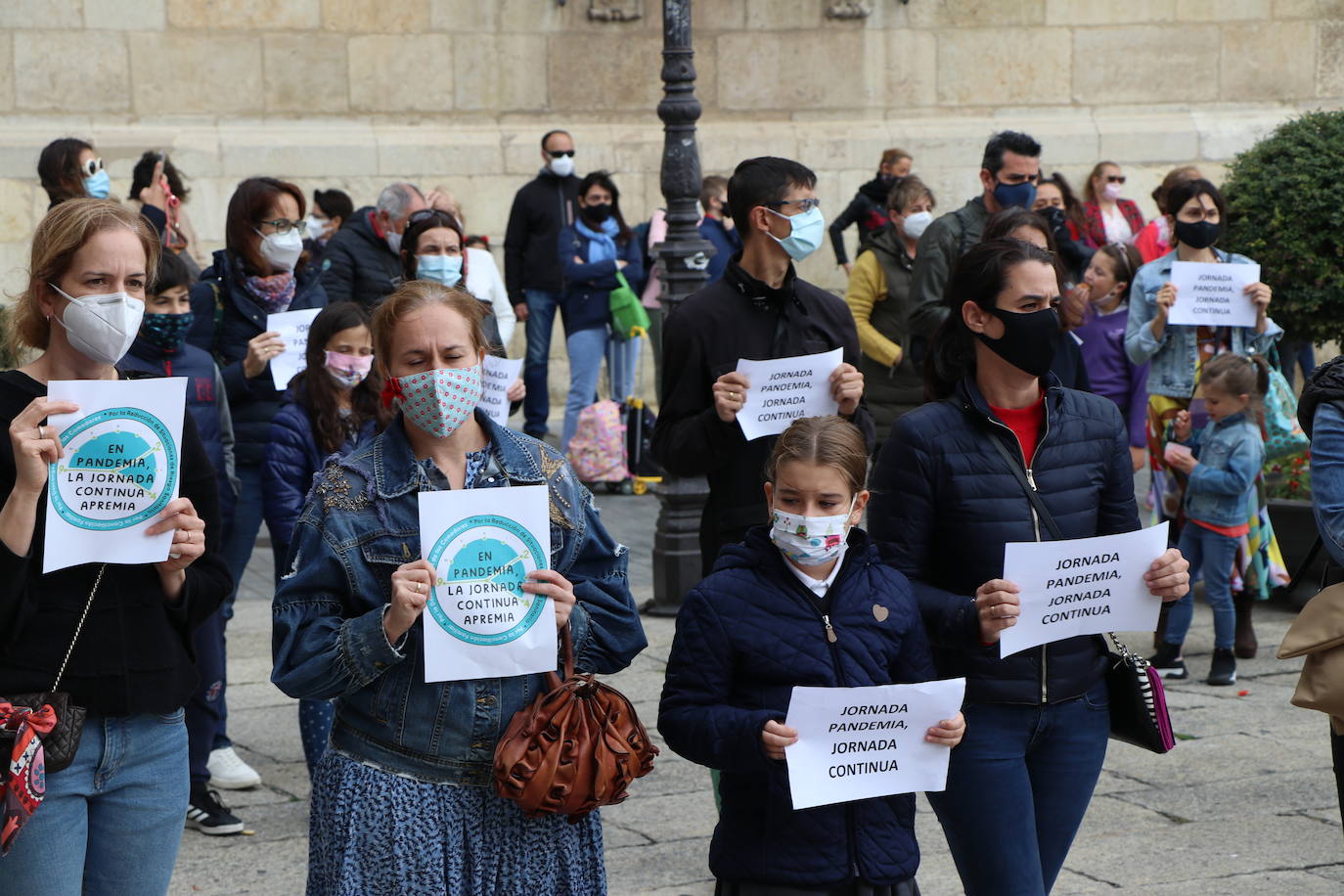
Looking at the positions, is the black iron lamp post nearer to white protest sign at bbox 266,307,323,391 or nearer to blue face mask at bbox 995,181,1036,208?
blue face mask at bbox 995,181,1036,208

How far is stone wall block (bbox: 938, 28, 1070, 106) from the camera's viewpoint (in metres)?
15.4

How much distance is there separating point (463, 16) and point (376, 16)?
683 mm

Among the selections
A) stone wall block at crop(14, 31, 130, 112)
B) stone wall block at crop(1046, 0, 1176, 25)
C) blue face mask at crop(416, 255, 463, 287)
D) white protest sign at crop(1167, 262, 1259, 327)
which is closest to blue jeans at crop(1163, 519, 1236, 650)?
white protest sign at crop(1167, 262, 1259, 327)

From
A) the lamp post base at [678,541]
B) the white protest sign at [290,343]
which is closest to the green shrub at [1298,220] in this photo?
the lamp post base at [678,541]

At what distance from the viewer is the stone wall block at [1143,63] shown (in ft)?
51.3

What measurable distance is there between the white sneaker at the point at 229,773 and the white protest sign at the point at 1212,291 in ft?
14.8

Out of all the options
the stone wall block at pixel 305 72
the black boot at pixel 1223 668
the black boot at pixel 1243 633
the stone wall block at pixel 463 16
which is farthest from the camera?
the stone wall block at pixel 463 16

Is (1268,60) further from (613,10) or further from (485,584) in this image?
(485,584)

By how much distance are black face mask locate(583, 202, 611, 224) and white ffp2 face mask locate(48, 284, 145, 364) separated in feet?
31.2

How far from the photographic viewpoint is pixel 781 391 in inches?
193

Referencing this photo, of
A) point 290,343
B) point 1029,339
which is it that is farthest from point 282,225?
point 1029,339

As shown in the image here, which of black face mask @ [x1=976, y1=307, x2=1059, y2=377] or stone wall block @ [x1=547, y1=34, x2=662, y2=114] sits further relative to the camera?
stone wall block @ [x1=547, y1=34, x2=662, y2=114]

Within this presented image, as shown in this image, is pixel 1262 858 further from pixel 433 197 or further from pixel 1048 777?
pixel 433 197

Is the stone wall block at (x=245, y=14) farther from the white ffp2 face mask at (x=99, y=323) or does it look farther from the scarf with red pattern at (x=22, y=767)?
the scarf with red pattern at (x=22, y=767)
